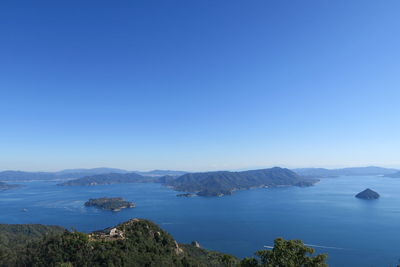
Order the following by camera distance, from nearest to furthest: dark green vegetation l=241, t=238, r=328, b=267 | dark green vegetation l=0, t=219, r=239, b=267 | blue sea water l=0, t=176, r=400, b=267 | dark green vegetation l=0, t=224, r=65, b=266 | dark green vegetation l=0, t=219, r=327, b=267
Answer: dark green vegetation l=241, t=238, r=328, b=267 → dark green vegetation l=0, t=219, r=327, b=267 → dark green vegetation l=0, t=219, r=239, b=267 → blue sea water l=0, t=176, r=400, b=267 → dark green vegetation l=0, t=224, r=65, b=266

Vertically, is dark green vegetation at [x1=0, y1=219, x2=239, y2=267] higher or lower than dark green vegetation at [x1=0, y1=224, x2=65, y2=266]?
higher

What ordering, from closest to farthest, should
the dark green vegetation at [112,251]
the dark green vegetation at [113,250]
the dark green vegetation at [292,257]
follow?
the dark green vegetation at [292,257] < the dark green vegetation at [112,251] < the dark green vegetation at [113,250]

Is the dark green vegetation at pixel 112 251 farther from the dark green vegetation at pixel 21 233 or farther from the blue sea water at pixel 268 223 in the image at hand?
the dark green vegetation at pixel 21 233

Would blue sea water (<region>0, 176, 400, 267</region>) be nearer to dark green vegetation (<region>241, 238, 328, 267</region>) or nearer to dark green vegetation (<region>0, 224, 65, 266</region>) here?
dark green vegetation (<region>0, 224, 65, 266</region>)

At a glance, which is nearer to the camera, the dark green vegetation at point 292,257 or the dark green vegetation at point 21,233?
the dark green vegetation at point 292,257

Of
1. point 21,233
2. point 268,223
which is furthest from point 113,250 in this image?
point 268,223

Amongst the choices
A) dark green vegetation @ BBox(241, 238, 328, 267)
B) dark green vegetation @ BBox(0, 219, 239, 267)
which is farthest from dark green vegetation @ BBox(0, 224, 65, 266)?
dark green vegetation @ BBox(241, 238, 328, 267)

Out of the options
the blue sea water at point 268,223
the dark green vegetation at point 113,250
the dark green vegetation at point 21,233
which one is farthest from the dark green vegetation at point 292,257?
the dark green vegetation at point 21,233

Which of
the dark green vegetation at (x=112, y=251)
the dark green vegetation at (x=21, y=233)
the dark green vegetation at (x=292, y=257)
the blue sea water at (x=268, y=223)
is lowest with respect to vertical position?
the blue sea water at (x=268, y=223)

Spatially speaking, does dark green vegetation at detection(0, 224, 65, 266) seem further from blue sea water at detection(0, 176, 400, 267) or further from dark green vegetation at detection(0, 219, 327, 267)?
dark green vegetation at detection(0, 219, 327, 267)

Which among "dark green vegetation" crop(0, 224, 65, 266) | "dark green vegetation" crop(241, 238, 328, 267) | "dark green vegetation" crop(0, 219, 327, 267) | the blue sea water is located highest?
"dark green vegetation" crop(241, 238, 328, 267)

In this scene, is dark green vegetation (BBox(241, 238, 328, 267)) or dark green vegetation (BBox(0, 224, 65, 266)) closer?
dark green vegetation (BBox(241, 238, 328, 267))

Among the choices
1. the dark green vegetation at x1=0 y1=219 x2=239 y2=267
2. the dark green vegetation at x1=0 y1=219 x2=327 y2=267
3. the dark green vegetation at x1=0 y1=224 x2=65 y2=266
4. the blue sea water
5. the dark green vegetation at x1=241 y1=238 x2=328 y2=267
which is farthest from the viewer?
the dark green vegetation at x1=0 y1=224 x2=65 y2=266

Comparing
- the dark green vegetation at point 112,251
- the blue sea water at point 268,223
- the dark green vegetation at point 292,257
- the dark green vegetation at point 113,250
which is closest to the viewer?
the dark green vegetation at point 292,257
